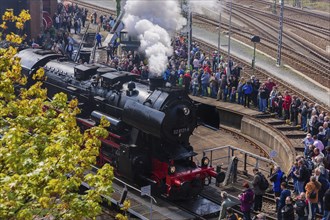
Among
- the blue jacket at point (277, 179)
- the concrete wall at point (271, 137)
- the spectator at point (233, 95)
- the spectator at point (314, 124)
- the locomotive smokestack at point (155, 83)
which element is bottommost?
the concrete wall at point (271, 137)

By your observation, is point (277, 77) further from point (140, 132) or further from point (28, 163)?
point (28, 163)

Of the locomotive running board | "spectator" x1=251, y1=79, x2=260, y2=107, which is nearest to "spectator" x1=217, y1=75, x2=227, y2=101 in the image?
"spectator" x1=251, y1=79, x2=260, y2=107

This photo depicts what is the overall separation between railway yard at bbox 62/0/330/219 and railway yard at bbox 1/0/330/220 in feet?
0.09

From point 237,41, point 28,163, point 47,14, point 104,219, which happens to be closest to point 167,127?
point 104,219

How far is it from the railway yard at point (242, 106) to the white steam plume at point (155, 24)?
1.64m

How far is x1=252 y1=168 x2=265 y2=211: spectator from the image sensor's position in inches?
612

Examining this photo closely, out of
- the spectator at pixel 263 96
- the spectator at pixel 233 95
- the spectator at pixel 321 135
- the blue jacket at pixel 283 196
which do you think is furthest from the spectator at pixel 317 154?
the spectator at pixel 233 95

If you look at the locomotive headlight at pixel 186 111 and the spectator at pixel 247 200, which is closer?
the spectator at pixel 247 200

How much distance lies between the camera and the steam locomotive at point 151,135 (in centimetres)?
1606

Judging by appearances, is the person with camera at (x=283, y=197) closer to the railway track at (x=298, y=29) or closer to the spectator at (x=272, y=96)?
the spectator at (x=272, y=96)

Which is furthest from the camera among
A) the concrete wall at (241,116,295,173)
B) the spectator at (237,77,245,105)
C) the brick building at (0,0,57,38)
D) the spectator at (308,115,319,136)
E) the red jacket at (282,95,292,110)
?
the brick building at (0,0,57,38)

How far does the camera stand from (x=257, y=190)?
15.7 metres

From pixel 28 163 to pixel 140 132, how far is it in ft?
27.6

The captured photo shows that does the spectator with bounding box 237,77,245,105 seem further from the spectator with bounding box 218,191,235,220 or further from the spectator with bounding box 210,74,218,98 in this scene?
the spectator with bounding box 218,191,235,220
